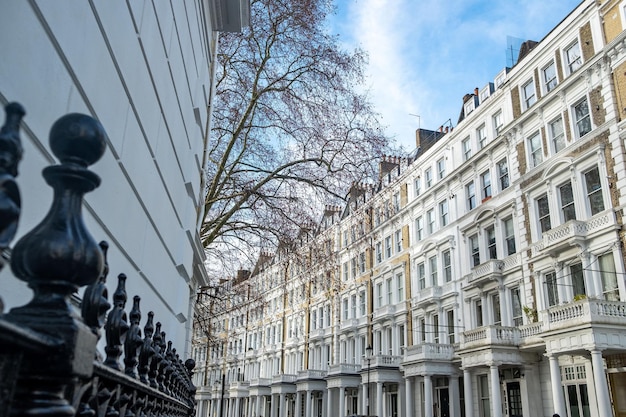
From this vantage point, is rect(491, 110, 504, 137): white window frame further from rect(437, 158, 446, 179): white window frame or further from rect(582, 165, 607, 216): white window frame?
rect(582, 165, 607, 216): white window frame

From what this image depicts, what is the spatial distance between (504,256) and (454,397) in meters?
7.99

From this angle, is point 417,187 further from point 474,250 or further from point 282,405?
point 282,405

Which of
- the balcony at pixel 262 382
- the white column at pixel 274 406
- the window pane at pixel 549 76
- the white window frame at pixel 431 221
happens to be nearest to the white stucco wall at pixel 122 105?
the window pane at pixel 549 76

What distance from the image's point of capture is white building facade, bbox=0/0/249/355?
210 cm

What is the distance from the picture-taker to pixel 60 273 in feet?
3.29

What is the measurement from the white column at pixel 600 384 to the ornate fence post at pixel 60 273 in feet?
63.5

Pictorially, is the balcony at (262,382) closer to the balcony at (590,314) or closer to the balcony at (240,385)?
the balcony at (240,385)

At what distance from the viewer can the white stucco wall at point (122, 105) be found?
210 cm

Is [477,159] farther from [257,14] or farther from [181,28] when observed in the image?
[181,28]

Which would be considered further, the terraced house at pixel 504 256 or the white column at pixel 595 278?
the white column at pixel 595 278

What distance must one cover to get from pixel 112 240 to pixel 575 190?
21.0 metres

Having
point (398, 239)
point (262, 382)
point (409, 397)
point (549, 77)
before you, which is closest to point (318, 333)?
point (262, 382)

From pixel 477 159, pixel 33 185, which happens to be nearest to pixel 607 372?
pixel 477 159

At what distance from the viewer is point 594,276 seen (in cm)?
1962
